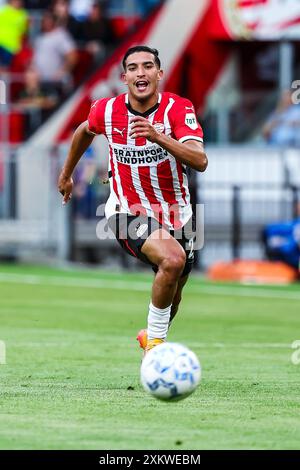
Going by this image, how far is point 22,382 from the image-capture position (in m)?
9.84

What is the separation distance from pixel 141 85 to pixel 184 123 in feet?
1.46

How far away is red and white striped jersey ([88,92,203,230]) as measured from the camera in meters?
10.2

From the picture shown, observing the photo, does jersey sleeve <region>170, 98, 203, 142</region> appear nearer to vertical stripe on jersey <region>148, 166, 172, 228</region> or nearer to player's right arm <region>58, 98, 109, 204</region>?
vertical stripe on jersey <region>148, 166, 172, 228</region>

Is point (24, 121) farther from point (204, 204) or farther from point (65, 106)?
point (204, 204)

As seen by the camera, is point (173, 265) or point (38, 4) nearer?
point (173, 265)

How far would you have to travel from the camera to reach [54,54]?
1034 inches

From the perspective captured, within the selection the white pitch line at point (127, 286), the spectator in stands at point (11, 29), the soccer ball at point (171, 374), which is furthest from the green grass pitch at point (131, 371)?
the spectator in stands at point (11, 29)

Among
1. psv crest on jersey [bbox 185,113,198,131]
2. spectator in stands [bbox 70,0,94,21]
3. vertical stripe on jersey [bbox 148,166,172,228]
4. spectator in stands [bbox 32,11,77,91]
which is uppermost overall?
spectator in stands [bbox 70,0,94,21]

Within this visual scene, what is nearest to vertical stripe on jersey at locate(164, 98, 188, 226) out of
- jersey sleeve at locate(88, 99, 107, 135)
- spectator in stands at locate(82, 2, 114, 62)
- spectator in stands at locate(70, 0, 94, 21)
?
jersey sleeve at locate(88, 99, 107, 135)

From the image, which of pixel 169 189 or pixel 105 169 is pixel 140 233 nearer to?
pixel 169 189

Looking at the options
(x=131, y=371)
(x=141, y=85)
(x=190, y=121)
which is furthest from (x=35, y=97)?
(x=190, y=121)

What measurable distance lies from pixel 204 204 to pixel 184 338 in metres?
10.3

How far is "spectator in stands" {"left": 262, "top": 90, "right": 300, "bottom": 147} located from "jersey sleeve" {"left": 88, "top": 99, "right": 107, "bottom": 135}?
15143mm

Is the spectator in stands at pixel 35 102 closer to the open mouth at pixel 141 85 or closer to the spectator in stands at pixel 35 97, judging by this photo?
the spectator in stands at pixel 35 97
